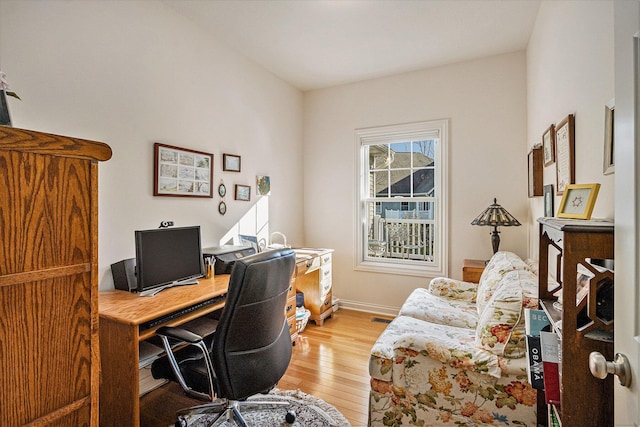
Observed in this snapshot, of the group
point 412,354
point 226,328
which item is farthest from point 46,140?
point 412,354

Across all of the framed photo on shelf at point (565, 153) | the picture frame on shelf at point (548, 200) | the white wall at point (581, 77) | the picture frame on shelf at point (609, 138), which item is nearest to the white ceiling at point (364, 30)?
the white wall at point (581, 77)

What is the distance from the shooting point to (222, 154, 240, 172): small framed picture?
9.84 ft

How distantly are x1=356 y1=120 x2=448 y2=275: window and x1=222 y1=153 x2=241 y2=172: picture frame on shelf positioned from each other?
1.50 m

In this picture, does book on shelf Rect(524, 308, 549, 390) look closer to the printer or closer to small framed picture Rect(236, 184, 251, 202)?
the printer

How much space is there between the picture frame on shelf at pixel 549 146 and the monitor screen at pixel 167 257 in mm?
2480

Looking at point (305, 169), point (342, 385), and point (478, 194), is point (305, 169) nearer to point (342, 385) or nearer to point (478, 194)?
point (478, 194)

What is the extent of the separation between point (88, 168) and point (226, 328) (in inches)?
37.2

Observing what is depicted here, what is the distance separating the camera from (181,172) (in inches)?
101

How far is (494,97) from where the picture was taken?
3.28 meters

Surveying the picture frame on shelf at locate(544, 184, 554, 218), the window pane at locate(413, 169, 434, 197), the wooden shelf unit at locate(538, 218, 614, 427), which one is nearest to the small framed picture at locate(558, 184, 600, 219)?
the wooden shelf unit at locate(538, 218, 614, 427)

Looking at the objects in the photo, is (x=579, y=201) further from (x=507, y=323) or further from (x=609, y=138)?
(x=507, y=323)

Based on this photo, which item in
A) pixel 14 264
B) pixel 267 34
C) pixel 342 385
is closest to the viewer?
pixel 14 264

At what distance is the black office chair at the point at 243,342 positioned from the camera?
1.50 metres

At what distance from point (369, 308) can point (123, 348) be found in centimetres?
282
